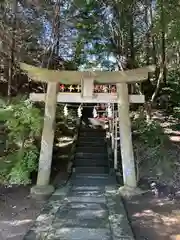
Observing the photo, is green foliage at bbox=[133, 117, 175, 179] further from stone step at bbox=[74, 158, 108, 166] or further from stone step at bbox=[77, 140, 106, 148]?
stone step at bbox=[77, 140, 106, 148]

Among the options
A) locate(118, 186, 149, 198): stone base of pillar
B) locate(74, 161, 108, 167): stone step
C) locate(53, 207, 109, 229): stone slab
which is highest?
locate(74, 161, 108, 167): stone step

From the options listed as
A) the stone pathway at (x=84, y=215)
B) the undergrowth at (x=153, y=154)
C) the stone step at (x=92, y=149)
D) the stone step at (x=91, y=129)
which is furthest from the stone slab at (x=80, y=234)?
the stone step at (x=91, y=129)

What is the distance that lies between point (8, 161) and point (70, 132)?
19.3 feet

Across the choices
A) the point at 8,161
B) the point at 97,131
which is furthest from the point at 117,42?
the point at 8,161

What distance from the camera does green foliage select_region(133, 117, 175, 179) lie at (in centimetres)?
921

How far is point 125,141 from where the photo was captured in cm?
860

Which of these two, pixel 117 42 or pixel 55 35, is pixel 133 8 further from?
pixel 55 35

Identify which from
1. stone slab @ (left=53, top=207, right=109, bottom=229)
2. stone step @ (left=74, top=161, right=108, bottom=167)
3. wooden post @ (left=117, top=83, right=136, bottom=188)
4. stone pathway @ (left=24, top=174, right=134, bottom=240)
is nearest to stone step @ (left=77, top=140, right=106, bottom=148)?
stone step @ (left=74, top=161, right=108, bottom=167)

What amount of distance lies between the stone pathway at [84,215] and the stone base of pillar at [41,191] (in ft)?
0.61

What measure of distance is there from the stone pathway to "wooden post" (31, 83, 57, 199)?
49cm

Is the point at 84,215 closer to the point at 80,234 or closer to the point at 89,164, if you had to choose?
the point at 80,234

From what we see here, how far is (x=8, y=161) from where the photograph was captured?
833 centimetres

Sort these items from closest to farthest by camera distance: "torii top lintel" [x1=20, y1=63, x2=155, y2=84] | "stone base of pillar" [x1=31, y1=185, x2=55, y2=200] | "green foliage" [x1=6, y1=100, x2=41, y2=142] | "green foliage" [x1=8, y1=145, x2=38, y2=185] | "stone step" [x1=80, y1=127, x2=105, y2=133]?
"green foliage" [x1=8, y1=145, x2=38, y2=185], "stone base of pillar" [x1=31, y1=185, x2=55, y2=200], "green foliage" [x1=6, y1=100, x2=41, y2=142], "torii top lintel" [x1=20, y1=63, x2=155, y2=84], "stone step" [x1=80, y1=127, x2=105, y2=133]

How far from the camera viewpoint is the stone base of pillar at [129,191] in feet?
26.2
